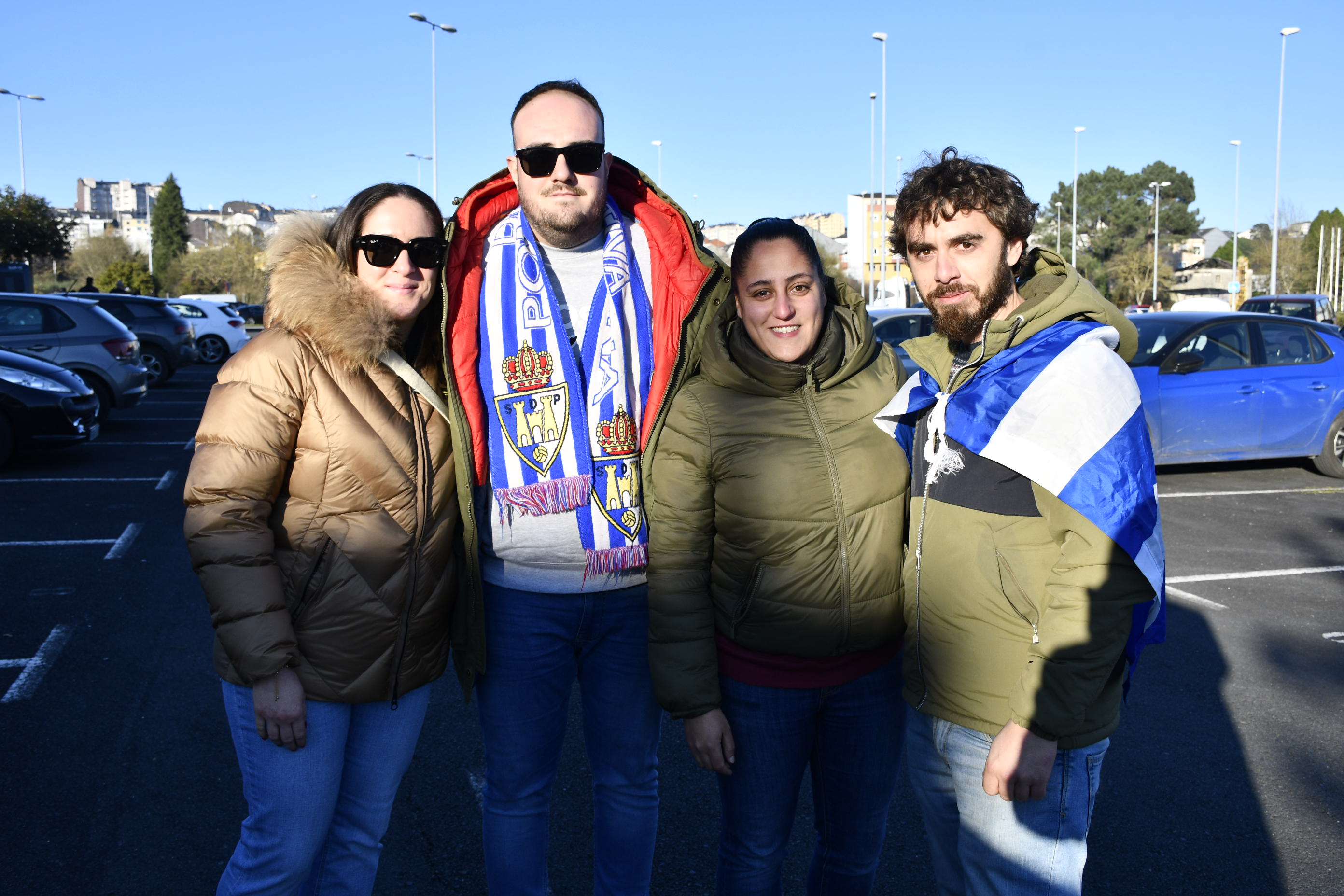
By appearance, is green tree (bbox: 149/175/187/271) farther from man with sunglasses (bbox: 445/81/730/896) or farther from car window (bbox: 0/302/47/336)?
man with sunglasses (bbox: 445/81/730/896)

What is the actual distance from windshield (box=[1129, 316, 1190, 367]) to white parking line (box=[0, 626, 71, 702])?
9028mm

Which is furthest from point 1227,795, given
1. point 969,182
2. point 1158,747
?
point 969,182

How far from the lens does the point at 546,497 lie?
2.43 m

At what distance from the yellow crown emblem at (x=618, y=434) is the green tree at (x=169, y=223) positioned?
87.6 metres

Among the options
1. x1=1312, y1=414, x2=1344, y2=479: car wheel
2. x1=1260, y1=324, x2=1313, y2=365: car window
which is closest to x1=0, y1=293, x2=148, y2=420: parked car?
x1=1260, y1=324, x2=1313, y2=365: car window

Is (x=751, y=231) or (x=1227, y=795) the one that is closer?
(x=751, y=231)

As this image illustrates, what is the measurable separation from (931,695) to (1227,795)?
6.97 feet

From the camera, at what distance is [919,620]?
2174 mm

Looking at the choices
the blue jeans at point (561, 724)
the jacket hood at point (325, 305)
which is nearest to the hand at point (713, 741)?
the blue jeans at point (561, 724)

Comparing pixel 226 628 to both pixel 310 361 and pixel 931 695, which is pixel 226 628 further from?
pixel 931 695

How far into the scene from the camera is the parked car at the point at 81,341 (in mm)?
12977

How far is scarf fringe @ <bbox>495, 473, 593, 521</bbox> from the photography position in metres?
2.43

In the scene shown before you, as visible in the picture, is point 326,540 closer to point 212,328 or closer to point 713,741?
point 713,741

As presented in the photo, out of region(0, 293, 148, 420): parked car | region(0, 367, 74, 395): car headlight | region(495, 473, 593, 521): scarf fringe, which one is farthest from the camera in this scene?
region(0, 293, 148, 420): parked car
